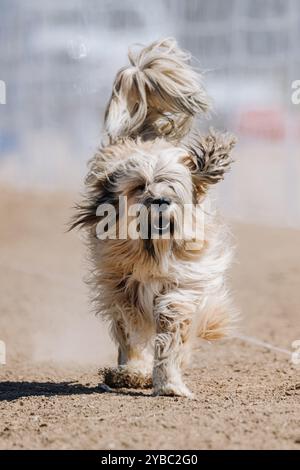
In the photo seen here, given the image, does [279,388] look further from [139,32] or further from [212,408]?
[139,32]

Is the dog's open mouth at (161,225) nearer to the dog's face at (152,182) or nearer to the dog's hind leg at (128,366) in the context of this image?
the dog's face at (152,182)

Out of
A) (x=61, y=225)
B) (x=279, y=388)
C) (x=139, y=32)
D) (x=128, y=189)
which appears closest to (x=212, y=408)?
(x=279, y=388)

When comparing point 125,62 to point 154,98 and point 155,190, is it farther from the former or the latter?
point 155,190

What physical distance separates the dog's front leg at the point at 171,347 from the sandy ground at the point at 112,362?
0.15 m

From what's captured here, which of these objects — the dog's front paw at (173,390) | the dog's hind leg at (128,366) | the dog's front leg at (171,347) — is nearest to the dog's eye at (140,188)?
the dog's front leg at (171,347)

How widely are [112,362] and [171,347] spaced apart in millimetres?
1846

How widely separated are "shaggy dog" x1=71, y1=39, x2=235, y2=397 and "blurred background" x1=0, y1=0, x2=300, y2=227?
307 inches

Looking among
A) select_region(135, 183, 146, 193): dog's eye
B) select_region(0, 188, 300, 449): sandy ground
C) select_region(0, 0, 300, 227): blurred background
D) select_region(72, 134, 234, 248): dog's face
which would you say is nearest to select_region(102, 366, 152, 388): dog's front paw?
select_region(0, 188, 300, 449): sandy ground

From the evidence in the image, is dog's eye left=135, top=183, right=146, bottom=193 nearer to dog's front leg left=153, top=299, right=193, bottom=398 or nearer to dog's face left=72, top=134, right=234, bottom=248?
dog's face left=72, top=134, right=234, bottom=248

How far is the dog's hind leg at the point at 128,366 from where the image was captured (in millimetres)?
5398

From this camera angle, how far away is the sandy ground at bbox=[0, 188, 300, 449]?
12.4 feet

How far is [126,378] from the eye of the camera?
5395mm

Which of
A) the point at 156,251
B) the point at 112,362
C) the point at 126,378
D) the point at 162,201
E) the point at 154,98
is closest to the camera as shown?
the point at 162,201

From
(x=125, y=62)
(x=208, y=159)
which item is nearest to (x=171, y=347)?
(x=208, y=159)
